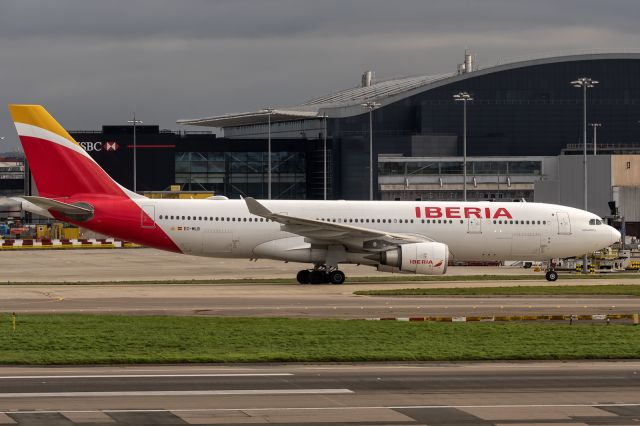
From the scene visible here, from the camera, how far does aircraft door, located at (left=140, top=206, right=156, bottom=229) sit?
48906 mm

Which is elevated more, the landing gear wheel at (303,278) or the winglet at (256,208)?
the winglet at (256,208)

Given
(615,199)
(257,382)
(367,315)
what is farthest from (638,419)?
(615,199)

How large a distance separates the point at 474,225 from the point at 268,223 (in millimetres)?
9135

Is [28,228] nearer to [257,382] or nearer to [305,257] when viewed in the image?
[305,257]

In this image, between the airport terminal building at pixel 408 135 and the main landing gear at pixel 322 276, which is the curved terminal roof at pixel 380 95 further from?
the main landing gear at pixel 322 276

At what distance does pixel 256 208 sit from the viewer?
46.3 metres

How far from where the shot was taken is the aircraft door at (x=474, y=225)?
5109 cm

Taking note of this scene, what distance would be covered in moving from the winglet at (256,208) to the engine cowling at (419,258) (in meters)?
5.32

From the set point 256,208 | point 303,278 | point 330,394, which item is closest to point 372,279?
point 303,278

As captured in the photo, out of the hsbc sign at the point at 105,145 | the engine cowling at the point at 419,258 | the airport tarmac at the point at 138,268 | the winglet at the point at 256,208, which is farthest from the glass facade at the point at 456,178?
the winglet at the point at 256,208

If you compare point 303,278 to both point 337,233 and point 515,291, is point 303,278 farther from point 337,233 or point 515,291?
point 515,291

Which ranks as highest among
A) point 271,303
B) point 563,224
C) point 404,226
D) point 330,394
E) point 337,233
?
point 563,224

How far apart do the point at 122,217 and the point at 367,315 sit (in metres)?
16.9

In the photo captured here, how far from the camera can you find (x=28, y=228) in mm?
113938
